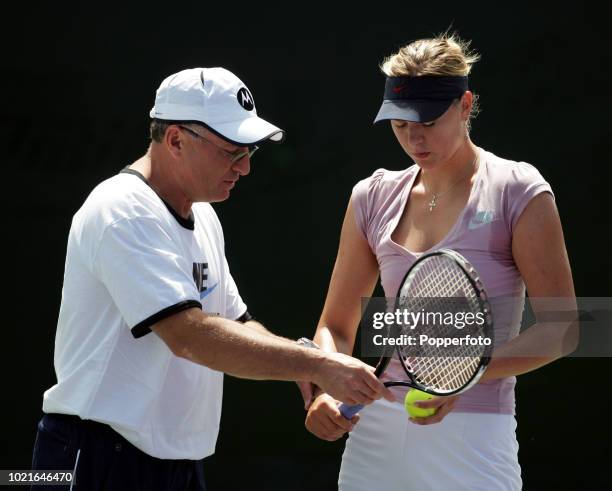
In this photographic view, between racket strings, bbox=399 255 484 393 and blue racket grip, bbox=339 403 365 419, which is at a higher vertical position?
racket strings, bbox=399 255 484 393

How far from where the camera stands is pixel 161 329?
2.46 meters

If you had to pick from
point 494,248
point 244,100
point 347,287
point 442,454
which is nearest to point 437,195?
point 494,248

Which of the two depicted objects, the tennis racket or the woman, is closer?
the tennis racket

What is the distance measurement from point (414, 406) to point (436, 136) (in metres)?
0.69

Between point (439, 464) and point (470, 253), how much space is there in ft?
1.72

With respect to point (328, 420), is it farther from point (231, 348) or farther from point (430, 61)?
point (430, 61)

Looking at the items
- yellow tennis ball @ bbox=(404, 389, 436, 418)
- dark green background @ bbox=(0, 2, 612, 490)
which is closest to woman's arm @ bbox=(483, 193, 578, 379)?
yellow tennis ball @ bbox=(404, 389, 436, 418)

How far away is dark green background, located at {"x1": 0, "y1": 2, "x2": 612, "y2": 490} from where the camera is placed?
4.11 metres

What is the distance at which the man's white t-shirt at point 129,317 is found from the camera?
8.06 ft

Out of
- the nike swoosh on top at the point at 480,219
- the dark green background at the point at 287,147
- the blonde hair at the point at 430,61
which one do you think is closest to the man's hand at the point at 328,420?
the nike swoosh on top at the point at 480,219

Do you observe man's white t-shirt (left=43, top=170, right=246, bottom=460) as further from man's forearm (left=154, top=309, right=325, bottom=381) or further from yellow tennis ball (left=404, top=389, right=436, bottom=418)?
yellow tennis ball (left=404, top=389, right=436, bottom=418)

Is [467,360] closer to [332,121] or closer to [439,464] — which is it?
[439,464]

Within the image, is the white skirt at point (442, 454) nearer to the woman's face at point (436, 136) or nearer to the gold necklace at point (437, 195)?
the gold necklace at point (437, 195)

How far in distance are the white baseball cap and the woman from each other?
36cm
